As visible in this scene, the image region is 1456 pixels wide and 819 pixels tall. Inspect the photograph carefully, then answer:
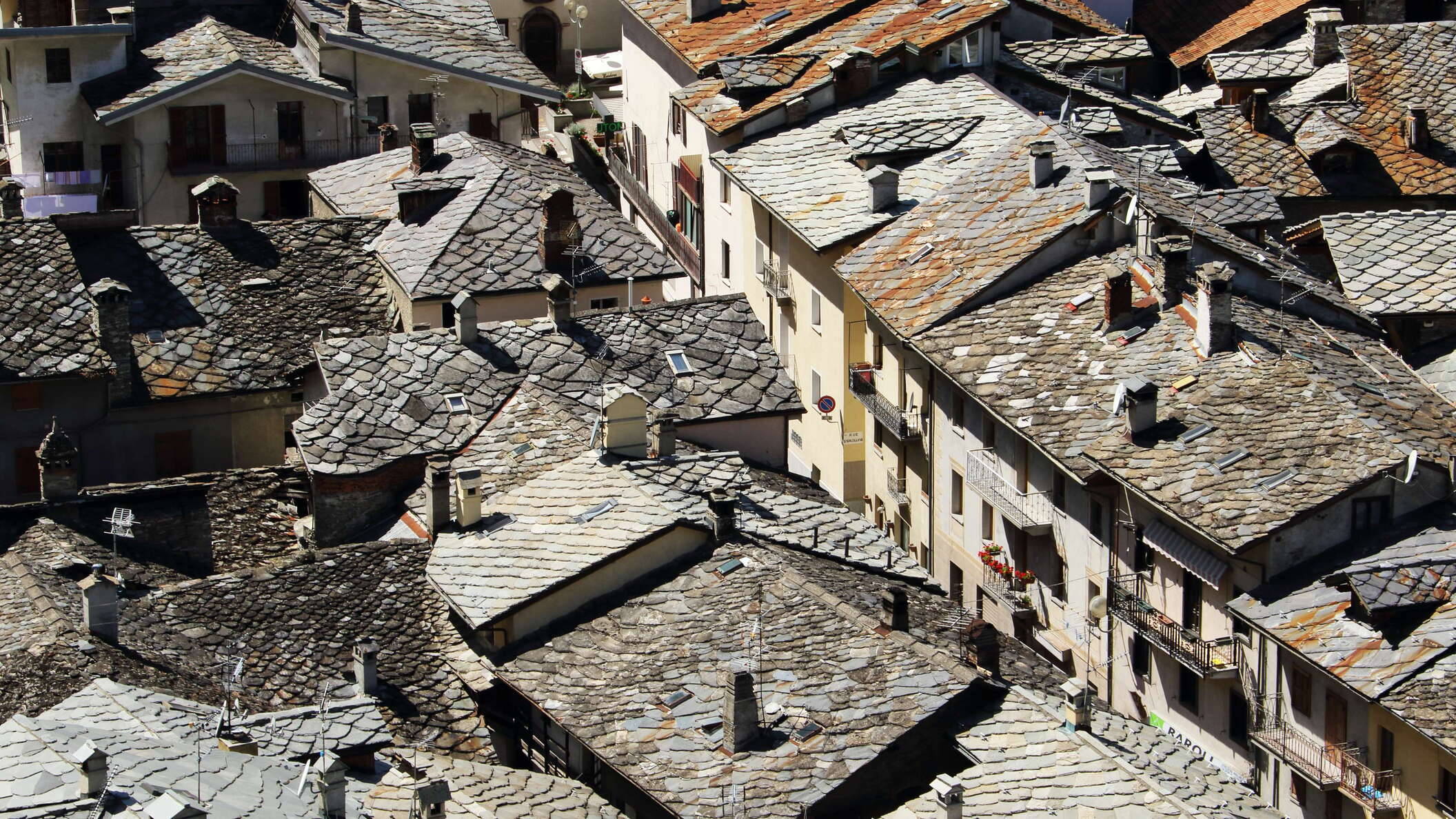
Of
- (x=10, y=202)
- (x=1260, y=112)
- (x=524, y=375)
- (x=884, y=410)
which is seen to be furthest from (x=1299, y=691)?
(x=10, y=202)

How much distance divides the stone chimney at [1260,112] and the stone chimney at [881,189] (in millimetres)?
18092

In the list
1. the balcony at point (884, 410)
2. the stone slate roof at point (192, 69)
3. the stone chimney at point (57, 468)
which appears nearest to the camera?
the stone chimney at point (57, 468)

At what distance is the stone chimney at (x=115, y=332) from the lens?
2756 inches

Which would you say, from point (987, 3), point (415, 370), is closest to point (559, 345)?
point (415, 370)

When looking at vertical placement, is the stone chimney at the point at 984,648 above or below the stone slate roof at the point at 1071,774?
above

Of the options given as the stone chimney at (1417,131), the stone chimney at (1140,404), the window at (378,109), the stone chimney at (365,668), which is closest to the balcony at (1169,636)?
the stone chimney at (1140,404)

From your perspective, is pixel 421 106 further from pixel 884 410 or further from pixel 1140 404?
pixel 1140 404

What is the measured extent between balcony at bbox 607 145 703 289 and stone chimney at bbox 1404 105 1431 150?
21828mm

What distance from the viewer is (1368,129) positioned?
87312 mm

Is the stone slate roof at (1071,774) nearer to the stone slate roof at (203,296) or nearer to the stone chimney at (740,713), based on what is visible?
the stone chimney at (740,713)

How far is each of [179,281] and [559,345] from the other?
12204mm

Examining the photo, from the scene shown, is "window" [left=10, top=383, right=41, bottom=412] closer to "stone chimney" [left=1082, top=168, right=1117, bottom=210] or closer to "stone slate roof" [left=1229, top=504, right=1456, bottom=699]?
"stone chimney" [left=1082, top=168, right=1117, bottom=210]

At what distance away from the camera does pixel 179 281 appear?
74125mm

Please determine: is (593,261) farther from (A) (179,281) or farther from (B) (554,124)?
(B) (554,124)
